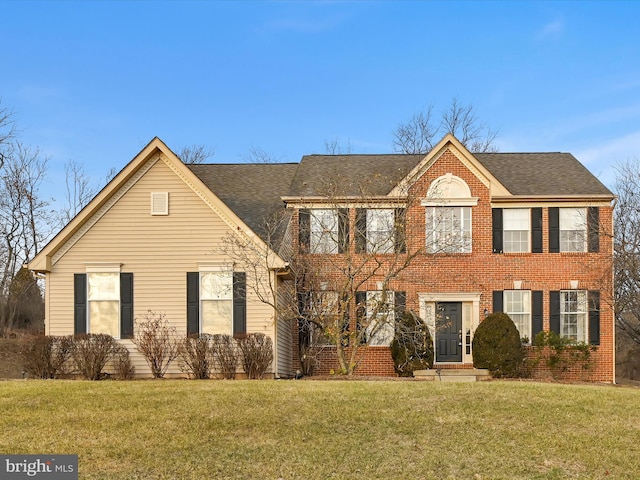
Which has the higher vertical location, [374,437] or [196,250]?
[196,250]

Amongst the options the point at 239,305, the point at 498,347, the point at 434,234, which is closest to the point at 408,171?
the point at 434,234

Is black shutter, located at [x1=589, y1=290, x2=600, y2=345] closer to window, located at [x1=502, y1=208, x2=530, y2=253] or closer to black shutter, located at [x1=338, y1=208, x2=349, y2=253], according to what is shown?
window, located at [x1=502, y1=208, x2=530, y2=253]

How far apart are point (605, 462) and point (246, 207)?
14.7 metres

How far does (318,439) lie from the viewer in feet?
38.4

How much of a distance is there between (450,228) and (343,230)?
3491 mm

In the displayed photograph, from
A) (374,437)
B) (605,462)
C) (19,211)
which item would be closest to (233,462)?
(374,437)

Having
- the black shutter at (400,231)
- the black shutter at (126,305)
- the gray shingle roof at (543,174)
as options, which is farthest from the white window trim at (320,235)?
the gray shingle roof at (543,174)

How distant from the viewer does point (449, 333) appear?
77.3ft

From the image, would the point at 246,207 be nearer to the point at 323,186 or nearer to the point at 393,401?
the point at 323,186

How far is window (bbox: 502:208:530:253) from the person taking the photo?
23750 mm

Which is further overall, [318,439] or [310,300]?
[310,300]

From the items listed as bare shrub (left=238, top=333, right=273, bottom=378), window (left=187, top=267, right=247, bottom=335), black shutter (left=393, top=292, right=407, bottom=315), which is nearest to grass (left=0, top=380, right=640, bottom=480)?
bare shrub (left=238, top=333, right=273, bottom=378)

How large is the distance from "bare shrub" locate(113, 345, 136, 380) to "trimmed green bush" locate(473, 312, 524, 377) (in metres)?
8.91

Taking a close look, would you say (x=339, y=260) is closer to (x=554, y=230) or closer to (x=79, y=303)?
(x=554, y=230)
